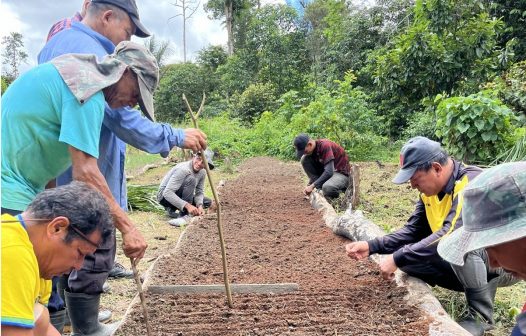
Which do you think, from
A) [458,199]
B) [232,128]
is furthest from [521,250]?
[232,128]

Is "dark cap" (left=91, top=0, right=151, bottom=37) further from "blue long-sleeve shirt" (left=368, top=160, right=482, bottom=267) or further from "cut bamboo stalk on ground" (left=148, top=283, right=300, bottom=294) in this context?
"blue long-sleeve shirt" (left=368, top=160, right=482, bottom=267)

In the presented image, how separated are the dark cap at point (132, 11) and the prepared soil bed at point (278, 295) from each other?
173cm

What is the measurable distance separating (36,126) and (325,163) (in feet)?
17.6

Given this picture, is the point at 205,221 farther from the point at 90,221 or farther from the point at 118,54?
the point at 90,221

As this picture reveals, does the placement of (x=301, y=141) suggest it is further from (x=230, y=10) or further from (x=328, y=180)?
(x=230, y=10)

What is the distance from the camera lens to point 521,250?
50.3 inches

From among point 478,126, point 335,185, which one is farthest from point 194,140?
point 478,126

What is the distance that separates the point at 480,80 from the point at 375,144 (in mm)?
3729

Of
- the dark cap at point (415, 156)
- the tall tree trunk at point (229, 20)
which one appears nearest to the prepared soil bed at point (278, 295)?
the dark cap at point (415, 156)

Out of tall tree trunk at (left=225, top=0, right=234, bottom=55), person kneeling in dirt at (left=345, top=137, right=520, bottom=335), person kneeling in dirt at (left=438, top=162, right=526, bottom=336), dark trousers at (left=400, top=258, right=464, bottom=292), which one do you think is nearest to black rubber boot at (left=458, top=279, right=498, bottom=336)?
person kneeling in dirt at (left=345, top=137, right=520, bottom=335)

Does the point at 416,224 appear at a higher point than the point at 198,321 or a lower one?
higher

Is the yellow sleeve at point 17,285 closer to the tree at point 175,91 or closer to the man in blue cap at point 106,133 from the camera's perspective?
the man in blue cap at point 106,133

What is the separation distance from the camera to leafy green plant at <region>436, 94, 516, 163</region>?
6719 millimetres

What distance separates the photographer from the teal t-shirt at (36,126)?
76.8 inches
